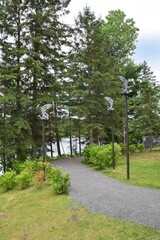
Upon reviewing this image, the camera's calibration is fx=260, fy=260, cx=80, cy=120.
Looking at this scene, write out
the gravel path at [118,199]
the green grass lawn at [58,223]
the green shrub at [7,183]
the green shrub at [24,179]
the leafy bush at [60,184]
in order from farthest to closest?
1. the green shrub at [7,183]
2. the green shrub at [24,179]
3. the leafy bush at [60,184]
4. the gravel path at [118,199]
5. the green grass lawn at [58,223]

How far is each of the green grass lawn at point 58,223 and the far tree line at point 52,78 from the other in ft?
21.3

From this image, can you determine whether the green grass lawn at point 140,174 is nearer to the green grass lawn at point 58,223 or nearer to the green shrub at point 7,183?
the green grass lawn at point 58,223

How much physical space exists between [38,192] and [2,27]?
10.8 m

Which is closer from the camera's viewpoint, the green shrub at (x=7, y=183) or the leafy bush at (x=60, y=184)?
the leafy bush at (x=60, y=184)

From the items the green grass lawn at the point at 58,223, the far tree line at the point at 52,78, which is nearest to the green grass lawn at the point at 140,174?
the green grass lawn at the point at 58,223

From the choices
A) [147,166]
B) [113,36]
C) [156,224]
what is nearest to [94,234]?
[156,224]

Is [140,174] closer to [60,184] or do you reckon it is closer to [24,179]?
[60,184]

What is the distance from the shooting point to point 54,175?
9305 millimetres

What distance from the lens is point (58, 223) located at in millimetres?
6457

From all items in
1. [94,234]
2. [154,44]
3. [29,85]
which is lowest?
[94,234]

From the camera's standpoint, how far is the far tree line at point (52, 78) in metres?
15.2

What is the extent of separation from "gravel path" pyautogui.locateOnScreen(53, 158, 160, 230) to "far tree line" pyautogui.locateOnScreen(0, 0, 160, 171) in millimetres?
6038

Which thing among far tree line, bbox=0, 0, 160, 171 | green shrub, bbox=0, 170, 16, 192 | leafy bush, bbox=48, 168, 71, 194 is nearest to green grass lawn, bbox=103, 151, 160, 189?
leafy bush, bbox=48, 168, 71, 194

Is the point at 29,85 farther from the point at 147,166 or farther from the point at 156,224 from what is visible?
the point at 156,224
